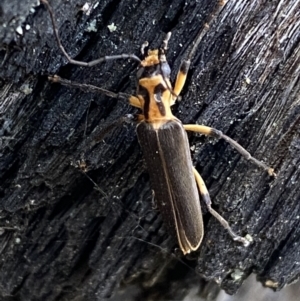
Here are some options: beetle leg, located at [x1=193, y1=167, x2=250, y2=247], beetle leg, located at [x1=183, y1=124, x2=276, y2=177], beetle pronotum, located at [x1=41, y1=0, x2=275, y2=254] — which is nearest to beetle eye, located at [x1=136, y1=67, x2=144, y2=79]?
beetle pronotum, located at [x1=41, y1=0, x2=275, y2=254]

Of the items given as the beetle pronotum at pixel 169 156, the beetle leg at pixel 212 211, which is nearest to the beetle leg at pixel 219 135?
the beetle pronotum at pixel 169 156

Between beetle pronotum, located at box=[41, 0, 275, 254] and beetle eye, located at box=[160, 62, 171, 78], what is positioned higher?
beetle eye, located at box=[160, 62, 171, 78]

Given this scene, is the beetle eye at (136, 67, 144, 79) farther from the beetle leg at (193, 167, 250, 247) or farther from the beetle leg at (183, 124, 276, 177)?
the beetle leg at (193, 167, 250, 247)

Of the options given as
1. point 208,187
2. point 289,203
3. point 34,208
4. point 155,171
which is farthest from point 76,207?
point 289,203

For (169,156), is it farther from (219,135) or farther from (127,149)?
(219,135)

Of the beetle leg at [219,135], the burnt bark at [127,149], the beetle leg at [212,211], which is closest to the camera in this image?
the burnt bark at [127,149]

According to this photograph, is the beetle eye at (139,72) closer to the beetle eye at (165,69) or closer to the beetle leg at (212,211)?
the beetle eye at (165,69)
